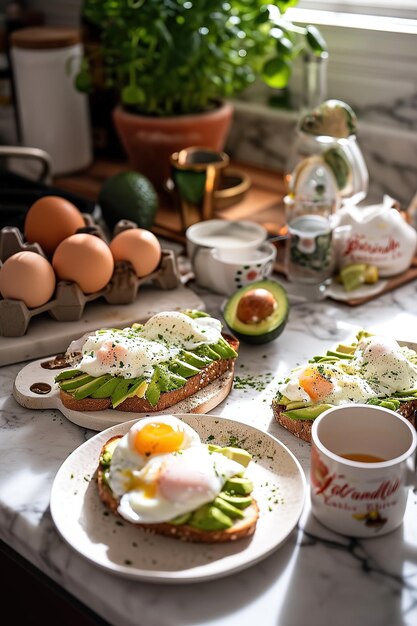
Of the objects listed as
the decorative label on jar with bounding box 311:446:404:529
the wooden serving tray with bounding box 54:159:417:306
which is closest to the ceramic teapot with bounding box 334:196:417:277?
the wooden serving tray with bounding box 54:159:417:306

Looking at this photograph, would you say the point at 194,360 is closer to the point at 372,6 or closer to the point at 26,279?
the point at 26,279

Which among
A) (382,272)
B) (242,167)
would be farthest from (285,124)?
(382,272)

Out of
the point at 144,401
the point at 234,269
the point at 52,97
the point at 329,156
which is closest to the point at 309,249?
the point at 234,269

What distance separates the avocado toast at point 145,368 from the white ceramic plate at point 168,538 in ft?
0.25

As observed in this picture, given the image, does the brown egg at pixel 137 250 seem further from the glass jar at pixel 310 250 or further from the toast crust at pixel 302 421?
the toast crust at pixel 302 421

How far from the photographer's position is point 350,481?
913 millimetres

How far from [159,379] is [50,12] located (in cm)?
193

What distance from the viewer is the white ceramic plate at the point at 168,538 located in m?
0.89

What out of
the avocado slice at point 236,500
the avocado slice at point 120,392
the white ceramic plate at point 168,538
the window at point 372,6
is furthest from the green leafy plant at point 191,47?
the avocado slice at point 236,500

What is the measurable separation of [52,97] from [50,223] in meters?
0.75

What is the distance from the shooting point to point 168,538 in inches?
36.7

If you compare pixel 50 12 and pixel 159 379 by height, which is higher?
pixel 50 12

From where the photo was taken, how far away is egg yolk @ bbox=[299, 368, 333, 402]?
1114 mm

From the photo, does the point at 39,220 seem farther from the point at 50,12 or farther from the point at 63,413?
the point at 50,12
